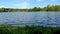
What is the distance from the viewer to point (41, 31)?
31.3 ft

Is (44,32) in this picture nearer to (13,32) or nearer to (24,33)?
(24,33)

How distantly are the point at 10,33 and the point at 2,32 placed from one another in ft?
1.58

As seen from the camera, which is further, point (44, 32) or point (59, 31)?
point (59, 31)

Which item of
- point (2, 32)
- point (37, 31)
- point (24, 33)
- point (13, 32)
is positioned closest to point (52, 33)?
point (37, 31)

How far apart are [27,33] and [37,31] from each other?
0.72 m

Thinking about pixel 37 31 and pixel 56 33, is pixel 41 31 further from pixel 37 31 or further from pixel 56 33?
pixel 56 33

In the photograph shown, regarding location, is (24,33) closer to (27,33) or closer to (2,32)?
(27,33)

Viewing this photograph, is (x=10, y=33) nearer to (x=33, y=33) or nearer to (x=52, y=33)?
(x=33, y=33)

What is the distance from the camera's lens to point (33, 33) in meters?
9.28

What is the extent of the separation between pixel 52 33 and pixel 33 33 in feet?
3.61

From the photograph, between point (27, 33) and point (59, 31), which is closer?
point (27, 33)

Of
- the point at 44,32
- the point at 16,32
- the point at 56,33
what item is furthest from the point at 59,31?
the point at 16,32

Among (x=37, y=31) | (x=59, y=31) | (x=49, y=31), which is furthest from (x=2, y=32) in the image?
(x=59, y=31)

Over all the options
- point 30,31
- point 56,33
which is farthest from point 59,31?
point 30,31
